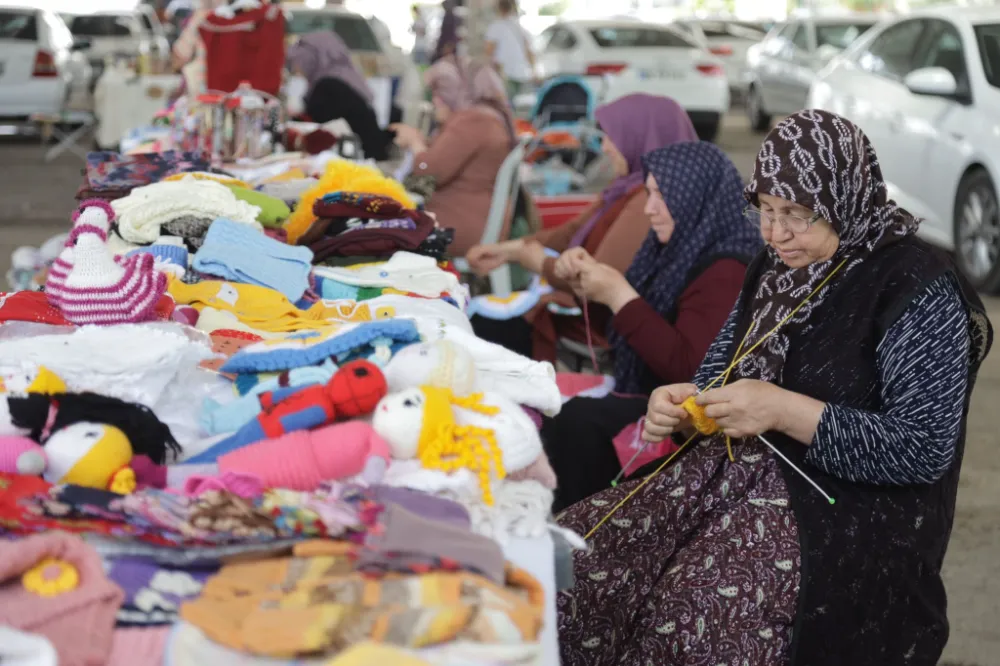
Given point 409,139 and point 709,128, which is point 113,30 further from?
point 409,139

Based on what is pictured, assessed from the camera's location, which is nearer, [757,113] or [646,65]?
[646,65]

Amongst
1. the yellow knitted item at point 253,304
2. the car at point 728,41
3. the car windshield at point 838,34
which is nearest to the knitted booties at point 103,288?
the yellow knitted item at point 253,304

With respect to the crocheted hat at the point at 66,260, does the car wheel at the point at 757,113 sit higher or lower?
lower

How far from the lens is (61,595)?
4.67 ft

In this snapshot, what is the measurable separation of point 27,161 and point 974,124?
885cm

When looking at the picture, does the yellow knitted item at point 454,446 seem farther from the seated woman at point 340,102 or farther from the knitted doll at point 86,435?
the seated woman at point 340,102

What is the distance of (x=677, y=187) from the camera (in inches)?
130

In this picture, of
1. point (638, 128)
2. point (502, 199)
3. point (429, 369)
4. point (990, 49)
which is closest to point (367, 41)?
point (990, 49)

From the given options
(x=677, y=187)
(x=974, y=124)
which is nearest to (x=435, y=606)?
(x=677, y=187)

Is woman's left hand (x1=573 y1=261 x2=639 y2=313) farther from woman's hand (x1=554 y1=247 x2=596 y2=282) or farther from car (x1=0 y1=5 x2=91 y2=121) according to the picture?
car (x1=0 y1=5 x2=91 y2=121)

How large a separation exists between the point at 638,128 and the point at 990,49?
4.04 m

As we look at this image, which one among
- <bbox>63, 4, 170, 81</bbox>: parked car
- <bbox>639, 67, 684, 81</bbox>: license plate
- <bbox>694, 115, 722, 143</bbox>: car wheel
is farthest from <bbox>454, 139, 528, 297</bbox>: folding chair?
<bbox>63, 4, 170, 81</bbox>: parked car

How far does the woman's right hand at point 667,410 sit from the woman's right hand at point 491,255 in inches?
62.5

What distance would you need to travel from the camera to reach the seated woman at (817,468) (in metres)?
2.27
